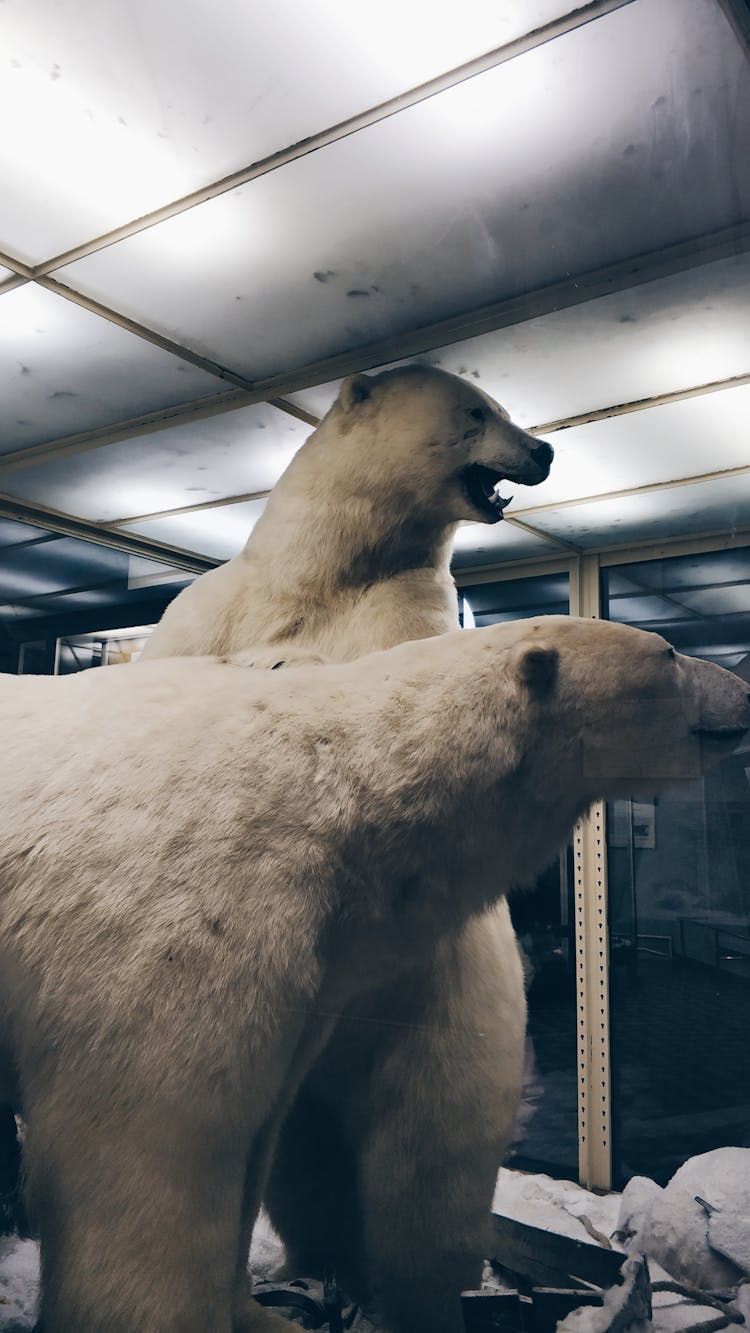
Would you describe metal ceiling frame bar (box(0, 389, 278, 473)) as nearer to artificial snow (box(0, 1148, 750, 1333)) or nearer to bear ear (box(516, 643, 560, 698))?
bear ear (box(516, 643, 560, 698))

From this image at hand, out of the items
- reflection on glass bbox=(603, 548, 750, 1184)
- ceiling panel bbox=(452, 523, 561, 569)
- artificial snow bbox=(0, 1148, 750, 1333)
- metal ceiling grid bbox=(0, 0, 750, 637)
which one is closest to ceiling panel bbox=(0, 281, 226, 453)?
metal ceiling grid bbox=(0, 0, 750, 637)

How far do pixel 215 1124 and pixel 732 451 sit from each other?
0.97 metres

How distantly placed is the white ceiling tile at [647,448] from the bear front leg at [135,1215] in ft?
2.84

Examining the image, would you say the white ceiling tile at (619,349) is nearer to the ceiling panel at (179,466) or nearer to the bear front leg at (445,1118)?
the ceiling panel at (179,466)

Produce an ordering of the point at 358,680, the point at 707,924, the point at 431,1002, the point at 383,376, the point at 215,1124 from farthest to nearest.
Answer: the point at 383,376 → the point at 431,1002 → the point at 358,680 → the point at 707,924 → the point at 215,1124

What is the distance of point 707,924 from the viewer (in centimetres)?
100

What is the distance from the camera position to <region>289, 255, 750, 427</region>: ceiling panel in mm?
1086

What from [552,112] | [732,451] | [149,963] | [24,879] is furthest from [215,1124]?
[552,112]

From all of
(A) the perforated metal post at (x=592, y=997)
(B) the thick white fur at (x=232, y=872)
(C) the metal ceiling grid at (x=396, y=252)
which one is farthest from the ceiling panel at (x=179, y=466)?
(A) the perforated metal post at (x=592, y=997)

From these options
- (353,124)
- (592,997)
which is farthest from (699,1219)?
(353,124)

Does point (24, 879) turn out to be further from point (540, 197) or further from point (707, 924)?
point (540, 197)

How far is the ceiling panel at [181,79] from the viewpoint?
42.0 inches

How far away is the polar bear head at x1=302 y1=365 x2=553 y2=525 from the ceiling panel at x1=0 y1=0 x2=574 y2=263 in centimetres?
36

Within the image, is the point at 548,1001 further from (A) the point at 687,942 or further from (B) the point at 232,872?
(B) the point at 232,872
